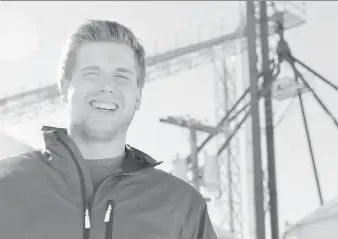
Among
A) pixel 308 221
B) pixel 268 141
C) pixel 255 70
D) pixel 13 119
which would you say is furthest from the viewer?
pixel 13 119

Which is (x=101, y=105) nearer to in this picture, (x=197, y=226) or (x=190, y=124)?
(x=197, y=226)

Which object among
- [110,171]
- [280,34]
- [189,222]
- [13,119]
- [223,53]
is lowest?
[13,119]

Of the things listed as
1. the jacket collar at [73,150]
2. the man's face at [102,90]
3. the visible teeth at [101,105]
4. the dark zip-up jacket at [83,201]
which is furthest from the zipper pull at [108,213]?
the visible teeth at [101,105]

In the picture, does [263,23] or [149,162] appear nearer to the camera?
[149,162]

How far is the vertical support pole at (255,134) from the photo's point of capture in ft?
24.7

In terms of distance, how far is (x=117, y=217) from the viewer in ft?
6.62

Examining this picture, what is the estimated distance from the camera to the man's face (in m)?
2.11

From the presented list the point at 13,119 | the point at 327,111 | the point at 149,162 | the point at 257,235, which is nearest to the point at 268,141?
the point at 327,111

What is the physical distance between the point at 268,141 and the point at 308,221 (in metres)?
5.50

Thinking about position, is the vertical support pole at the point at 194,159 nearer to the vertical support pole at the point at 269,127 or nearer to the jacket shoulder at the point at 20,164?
the vertical support pole at the point at 269,127

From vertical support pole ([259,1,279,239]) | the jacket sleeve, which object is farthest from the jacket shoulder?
vertical support pole ([259,1,279,239])

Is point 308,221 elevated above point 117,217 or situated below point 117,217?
below

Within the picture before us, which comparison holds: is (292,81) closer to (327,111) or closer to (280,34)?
(280,34)

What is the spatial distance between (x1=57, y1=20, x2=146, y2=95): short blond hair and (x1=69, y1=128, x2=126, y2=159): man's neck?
23cm
